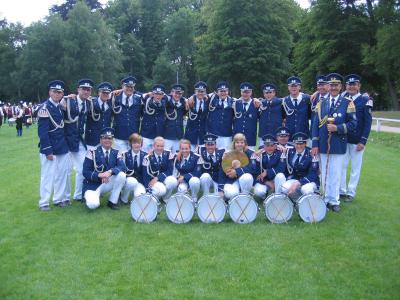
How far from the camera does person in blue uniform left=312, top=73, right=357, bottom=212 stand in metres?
8.23

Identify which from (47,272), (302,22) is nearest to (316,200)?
(47,272)

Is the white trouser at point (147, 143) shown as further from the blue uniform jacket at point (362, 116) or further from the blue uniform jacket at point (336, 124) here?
the blue uniform jacket at point (362, 116)

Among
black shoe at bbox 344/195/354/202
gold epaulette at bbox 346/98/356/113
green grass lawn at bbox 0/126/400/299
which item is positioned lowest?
black shoe at bbox 344/195/354/202

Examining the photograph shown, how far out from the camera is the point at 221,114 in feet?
32.6

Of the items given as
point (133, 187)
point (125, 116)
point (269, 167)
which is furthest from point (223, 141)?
point (133, 187)

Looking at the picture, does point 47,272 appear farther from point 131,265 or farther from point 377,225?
point 377,225

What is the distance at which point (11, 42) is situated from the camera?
70.4 meters

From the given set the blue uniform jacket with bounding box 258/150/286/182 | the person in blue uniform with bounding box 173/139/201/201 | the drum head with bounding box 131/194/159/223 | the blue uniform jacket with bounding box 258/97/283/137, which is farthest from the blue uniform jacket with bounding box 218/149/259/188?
the drum head with bounding box 131/194/159/223

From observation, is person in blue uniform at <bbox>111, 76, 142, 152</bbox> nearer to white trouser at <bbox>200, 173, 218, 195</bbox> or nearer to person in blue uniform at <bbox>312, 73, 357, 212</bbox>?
white trouser at <bbox>200, 173, 218, 195</bbox>

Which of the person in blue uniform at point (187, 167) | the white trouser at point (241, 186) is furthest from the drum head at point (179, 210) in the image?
the person in blue uniform at point (187, 167)

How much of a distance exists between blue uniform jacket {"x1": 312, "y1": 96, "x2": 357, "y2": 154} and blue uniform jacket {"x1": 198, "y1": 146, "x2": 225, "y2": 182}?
5.91ft

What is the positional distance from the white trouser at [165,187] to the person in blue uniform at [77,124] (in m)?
1.67

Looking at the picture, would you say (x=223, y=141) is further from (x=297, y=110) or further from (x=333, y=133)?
(x=333, y=133)

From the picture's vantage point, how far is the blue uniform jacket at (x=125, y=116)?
9.80m
